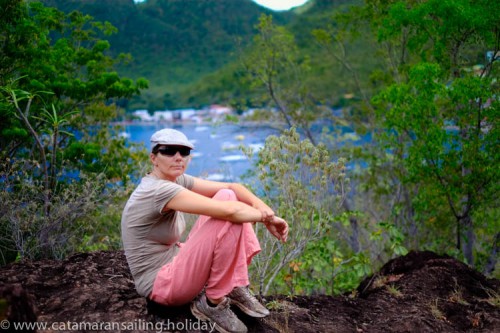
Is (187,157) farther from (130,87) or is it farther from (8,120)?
(130,87)

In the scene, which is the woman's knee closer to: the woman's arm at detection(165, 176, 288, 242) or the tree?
the woman's arm at detection(165, 176, 288, 242)

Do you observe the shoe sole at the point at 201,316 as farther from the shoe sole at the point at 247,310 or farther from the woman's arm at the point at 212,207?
the woman's arm at the point at 212,207

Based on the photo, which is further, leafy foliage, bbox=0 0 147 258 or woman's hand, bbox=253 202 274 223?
leafy foliage, bbox=0 0 147 258

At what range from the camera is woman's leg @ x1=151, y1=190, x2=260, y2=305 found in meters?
2.69

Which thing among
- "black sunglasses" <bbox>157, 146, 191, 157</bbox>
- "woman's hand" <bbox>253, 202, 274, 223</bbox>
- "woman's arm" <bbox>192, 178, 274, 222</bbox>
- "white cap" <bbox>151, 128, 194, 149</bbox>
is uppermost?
"white cap" <bbox>151, 128, 194, 149</bbox>

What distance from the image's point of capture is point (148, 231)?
9.23 ft

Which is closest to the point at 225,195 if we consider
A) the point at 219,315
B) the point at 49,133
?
the point at 219,315

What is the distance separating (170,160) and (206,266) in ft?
2.09

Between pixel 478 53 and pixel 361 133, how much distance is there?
5.28 m

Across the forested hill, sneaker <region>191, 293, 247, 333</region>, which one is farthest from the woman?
the forested hill

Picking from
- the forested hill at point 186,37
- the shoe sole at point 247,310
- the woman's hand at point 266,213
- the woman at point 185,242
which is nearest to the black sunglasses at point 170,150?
the woman at point 185,242

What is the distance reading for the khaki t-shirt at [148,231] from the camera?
2.70 m

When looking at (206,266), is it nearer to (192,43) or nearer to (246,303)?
(246,303)

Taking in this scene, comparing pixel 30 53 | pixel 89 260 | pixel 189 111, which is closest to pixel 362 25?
pixel 30 53
